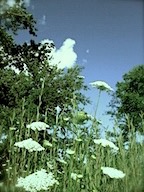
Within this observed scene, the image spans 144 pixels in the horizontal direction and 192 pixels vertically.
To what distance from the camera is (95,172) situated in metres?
2.96

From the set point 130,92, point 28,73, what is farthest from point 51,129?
point 130,92

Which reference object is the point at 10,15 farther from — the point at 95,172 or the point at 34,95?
the point at 95,172

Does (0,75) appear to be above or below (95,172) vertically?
above

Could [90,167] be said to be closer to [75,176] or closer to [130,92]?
[75,176]

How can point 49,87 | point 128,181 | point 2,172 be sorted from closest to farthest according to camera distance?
point 128,181
point 2,172
point 49,87

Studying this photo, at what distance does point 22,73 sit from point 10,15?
180cm

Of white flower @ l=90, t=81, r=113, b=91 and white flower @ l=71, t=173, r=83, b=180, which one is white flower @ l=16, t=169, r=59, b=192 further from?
white flower @ l=90, t=81, r=113, b=91

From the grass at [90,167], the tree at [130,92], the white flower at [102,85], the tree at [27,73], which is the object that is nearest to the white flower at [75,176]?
the grass at [90,167]

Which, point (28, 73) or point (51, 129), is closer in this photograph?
point (51, 129)

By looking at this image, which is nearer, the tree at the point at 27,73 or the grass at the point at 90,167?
the grass at the point at 90,167

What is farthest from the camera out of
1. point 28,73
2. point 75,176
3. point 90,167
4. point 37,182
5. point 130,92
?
point 130,92

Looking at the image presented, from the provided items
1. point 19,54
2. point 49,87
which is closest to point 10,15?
point 19,54

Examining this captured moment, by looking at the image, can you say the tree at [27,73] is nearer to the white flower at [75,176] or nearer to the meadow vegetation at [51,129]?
the meadow vegetation at [51,129]

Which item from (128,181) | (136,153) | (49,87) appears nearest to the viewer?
(128,181)
